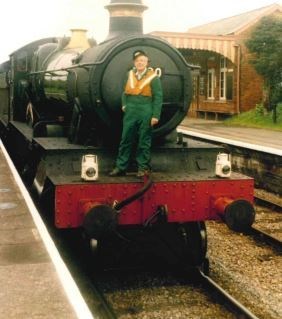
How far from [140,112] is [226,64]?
72.2 feet

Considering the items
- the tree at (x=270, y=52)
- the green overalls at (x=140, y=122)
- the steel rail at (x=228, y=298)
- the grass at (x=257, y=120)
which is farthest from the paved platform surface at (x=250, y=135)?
the green overalls at (x=140, y=122)

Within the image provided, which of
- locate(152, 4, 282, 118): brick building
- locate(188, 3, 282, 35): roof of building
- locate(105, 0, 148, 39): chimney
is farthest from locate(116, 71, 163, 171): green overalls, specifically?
locate(188, 3, 282, 35): roof of building

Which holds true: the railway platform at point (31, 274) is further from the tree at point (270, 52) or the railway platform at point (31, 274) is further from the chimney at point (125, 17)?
the tree at point (270, 52)

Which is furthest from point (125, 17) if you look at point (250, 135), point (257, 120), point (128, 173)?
point (257, 120)

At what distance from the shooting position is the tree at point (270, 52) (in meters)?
22.1

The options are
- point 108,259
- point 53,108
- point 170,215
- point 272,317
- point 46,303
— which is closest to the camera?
point 46,303

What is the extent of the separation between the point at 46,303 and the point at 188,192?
2250 mm

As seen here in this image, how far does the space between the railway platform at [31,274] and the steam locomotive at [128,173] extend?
1.26ft

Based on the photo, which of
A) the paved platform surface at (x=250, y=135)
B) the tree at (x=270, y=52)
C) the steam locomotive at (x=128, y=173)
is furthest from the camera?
the tree at (x=270, y=52)

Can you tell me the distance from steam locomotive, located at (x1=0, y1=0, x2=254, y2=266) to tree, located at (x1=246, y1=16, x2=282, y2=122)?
16.5 meters

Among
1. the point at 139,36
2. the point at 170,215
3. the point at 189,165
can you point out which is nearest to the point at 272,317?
the point at 170,215

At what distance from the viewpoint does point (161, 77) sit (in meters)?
5.88

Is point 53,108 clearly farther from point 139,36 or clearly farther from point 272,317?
point 272,317

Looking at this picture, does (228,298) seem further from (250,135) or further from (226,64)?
(226,64)
